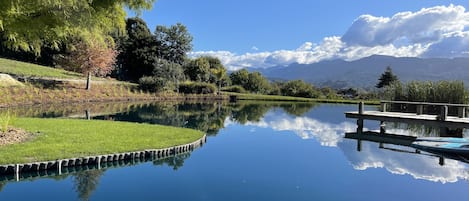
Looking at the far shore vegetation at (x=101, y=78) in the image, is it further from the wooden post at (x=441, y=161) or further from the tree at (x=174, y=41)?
the wooden post at (x=441, y=161)

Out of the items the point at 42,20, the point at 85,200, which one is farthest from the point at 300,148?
the point at 42,20

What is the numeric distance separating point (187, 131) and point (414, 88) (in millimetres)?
14516

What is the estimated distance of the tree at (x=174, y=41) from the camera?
5631 cm

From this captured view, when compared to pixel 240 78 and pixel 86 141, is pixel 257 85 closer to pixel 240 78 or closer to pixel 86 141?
pixel 240 78

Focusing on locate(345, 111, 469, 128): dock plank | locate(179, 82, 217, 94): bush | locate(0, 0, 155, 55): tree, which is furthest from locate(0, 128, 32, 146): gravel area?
locate(179, 82, 217, 94): bush

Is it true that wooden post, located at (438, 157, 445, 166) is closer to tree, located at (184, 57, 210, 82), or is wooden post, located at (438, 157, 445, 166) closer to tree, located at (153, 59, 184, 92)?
tree, located at (153, 59, 184, 92)

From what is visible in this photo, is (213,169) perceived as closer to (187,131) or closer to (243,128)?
(187,131)

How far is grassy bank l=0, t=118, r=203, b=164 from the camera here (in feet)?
29.9

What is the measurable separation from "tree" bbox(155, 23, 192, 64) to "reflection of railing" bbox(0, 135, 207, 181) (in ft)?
151

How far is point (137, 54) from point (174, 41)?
7.29 meters

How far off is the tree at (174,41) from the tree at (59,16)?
158 feet

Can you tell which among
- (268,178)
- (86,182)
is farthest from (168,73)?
(86,182)

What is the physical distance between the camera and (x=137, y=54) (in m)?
51.5

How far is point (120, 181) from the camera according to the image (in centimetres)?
859
